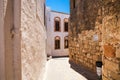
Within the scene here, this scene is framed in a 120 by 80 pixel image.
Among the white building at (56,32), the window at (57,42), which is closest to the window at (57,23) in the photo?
the white building at (56,32)

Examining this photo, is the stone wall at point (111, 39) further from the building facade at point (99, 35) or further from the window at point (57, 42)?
the window at point (57, 42)

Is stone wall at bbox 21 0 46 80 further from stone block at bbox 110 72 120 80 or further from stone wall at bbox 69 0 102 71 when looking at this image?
stone wall at bbox 69 0 102 71

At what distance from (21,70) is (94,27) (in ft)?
16.5

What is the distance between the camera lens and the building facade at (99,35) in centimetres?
195

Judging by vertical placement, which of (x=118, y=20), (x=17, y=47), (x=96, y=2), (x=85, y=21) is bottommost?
(x=17, y=47)

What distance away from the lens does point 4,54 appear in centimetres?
174

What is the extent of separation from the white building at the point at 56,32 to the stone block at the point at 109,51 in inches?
518

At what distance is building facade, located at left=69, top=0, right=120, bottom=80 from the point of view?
1947mm

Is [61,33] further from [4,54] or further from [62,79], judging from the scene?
[4,54]

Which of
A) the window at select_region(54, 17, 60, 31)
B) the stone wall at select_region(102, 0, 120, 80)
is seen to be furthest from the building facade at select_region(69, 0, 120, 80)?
the window at select_region(54, 17, 60, 31)

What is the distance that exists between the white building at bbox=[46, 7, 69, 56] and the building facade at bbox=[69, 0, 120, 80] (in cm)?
578

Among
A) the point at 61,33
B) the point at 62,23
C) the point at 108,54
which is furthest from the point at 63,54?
the point at 108,54

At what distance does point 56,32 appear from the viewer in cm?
1652

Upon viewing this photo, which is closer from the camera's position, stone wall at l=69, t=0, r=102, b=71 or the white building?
stone wall at l=69, t=0, r=102, b=71
